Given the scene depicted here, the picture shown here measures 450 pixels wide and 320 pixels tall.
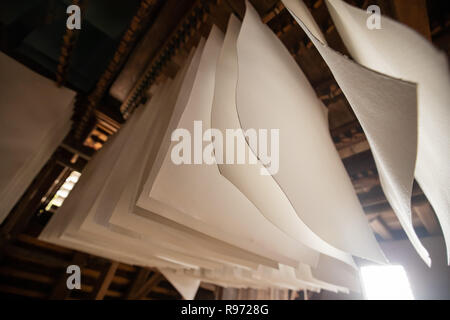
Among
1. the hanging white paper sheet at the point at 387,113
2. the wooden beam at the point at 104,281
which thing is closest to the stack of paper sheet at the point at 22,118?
the hanging white paper sheet at the point at 387,113

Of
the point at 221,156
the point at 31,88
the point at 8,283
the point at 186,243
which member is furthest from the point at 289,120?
the point at 8,283

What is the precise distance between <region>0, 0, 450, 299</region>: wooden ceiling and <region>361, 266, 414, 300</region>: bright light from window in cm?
77

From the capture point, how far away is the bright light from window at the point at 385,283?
15.3 ft

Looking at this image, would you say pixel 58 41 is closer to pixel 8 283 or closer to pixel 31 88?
pixel 31 88

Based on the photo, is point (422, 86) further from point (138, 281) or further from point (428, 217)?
point (138, 281)

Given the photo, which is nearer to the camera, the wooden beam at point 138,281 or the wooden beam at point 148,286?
the wooden beam at point 148,286

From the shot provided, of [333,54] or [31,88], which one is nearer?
[333,54]

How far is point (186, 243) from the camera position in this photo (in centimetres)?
115

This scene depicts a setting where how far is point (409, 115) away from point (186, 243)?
3.48 feet

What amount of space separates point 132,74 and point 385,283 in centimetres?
647

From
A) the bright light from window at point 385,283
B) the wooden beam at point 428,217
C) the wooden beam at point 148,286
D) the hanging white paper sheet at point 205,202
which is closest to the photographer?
the hanging white paper sheet at point 205,202

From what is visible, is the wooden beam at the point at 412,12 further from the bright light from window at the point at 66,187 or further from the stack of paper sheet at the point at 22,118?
the bright light from window at the point at 66,187

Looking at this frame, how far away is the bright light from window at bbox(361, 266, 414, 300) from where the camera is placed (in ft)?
15.3

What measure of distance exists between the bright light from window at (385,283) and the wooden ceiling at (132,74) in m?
0.77
